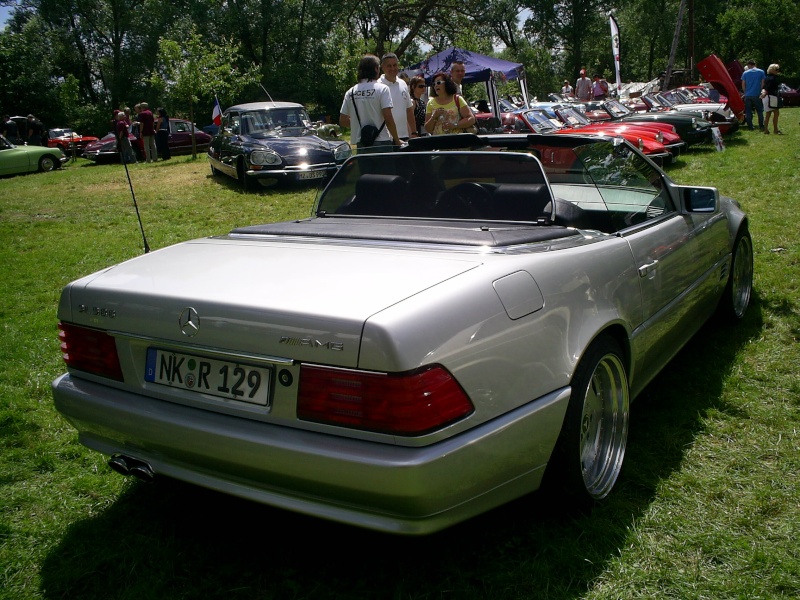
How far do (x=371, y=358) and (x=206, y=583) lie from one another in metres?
1.05

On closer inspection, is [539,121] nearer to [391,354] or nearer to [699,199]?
[699,199]

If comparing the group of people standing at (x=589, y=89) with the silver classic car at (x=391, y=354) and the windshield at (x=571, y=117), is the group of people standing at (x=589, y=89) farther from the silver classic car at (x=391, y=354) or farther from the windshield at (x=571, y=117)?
the silver classic car at (x=391, y=354)

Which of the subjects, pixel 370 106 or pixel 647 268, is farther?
pixel 370 106

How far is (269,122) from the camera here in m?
12.9

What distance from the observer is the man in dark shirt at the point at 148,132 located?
1827cm

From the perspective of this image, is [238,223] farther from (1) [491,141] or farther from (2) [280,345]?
(2) [280,345]

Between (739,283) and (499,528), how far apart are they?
292 centimetres

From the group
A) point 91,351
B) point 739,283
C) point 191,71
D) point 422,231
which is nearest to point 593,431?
point 422,231

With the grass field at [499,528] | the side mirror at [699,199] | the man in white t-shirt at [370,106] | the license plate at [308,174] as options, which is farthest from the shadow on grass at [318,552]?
the license plate at [308,174]

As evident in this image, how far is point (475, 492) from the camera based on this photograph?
2094 millimetres

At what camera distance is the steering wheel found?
10.3 ft

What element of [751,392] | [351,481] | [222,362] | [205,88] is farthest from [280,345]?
[205,88]

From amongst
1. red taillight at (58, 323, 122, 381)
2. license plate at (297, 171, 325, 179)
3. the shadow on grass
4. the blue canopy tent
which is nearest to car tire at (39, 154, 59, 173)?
the blue canopy tent

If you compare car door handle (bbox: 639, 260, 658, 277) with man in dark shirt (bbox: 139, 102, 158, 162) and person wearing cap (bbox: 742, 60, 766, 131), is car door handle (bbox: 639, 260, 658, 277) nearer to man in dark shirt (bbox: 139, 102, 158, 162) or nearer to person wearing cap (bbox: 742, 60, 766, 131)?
man in dark shirt (bbox: 139, 102, 158, 162)
